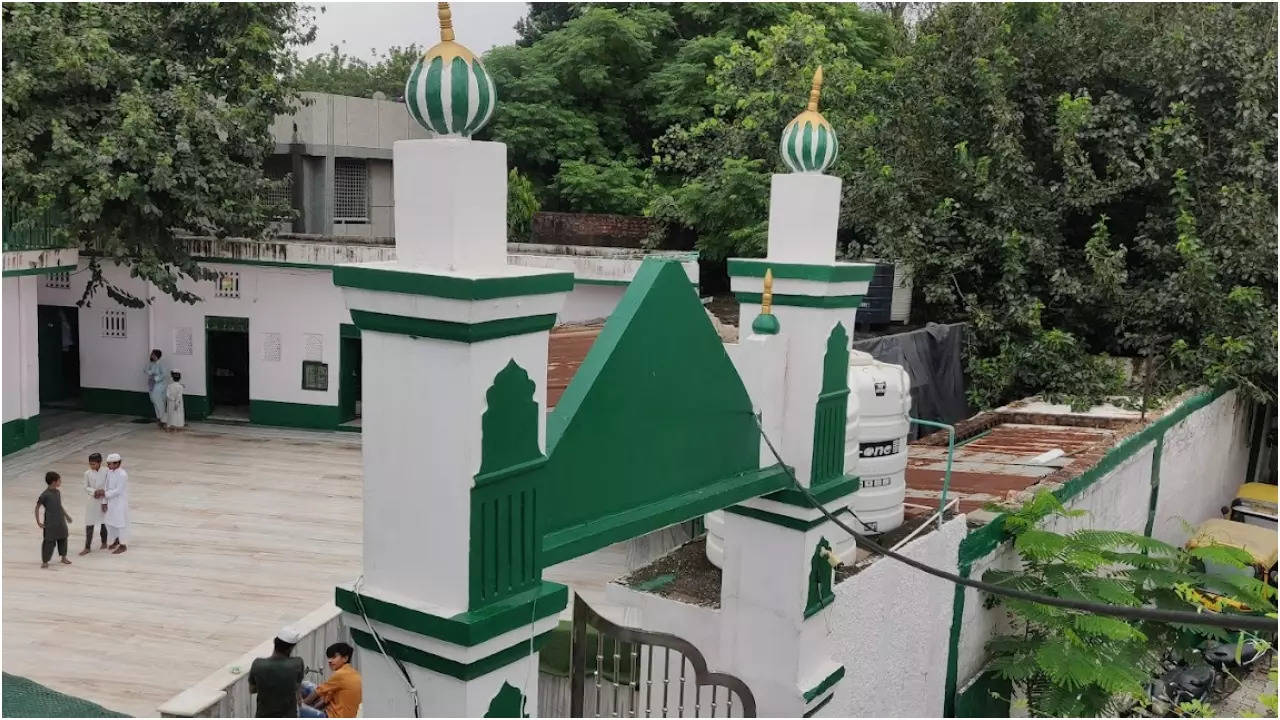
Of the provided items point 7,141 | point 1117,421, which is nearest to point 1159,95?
point 1117,421

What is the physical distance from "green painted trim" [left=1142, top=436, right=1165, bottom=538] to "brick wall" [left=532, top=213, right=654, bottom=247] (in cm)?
1097

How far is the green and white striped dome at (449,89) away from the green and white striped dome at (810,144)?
2.25 metres

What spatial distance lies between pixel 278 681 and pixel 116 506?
722 cm

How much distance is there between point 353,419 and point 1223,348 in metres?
14.6

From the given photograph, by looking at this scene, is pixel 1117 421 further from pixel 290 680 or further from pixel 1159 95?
pixel 290 680

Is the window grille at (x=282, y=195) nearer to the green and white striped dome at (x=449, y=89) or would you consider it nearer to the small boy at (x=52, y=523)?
the small boy at (x=52, y=523)

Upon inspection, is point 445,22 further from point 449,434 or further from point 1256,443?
point 1256,443

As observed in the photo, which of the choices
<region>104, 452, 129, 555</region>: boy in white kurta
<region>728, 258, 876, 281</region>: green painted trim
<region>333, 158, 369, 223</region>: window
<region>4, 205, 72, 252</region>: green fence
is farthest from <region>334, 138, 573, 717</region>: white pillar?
<region>333, 158, 369, 223</region>: window

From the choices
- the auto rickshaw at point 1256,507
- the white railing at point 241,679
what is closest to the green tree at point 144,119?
the white railing at point 241,679

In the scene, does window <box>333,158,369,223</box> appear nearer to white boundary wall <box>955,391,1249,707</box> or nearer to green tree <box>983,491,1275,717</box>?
white boundary wall <box>955,391,1249,707</box>

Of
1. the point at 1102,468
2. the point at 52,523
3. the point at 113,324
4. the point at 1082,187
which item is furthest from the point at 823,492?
the point at 113,324

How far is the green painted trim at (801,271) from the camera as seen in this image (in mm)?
5129

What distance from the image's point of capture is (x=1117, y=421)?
12898 mm

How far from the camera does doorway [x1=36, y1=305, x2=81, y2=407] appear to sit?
2038cm
